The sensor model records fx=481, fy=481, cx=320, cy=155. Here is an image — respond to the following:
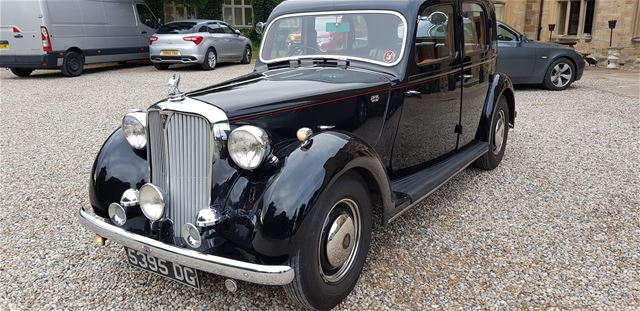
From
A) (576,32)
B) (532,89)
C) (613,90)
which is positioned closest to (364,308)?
(532,89)

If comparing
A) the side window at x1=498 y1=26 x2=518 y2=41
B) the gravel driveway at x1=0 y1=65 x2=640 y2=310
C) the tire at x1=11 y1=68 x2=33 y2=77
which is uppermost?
the side window at x1=498 y1=26 x2=518 y2=41

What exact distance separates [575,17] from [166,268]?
18.9 m

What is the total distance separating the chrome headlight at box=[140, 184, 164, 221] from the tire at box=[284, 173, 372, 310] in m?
0.80

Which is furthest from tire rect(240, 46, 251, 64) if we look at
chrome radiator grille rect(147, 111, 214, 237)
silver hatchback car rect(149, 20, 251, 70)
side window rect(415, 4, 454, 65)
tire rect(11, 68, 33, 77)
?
chrome radiator grille rect(147, 111, 214, 237)

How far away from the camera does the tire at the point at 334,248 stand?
8.02ft

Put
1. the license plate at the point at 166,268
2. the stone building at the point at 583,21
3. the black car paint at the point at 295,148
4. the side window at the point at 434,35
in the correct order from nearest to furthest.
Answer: the black car paint at the point at 295,148 → the license plate at the point at 166,268 → the side window at the point at 434,35 → the stone building at the point at 583,21

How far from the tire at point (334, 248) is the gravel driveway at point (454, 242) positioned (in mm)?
200

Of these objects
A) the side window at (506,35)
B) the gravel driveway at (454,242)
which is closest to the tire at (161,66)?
the gravel driveway at (454,242)

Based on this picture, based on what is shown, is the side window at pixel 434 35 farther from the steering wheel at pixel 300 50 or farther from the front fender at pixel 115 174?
the front fender at pixel 115 174

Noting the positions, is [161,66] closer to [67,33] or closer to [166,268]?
[67,33]

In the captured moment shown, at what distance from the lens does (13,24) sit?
12.1 metres

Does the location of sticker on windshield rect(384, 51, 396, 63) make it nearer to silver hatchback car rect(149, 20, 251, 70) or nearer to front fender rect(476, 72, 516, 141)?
front fender rect(476, 72, 516, 141)

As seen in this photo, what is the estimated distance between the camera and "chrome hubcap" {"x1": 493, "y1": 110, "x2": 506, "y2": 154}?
5238 millimetres

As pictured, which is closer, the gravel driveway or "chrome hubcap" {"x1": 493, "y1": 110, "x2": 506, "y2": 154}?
the gravel driveway
